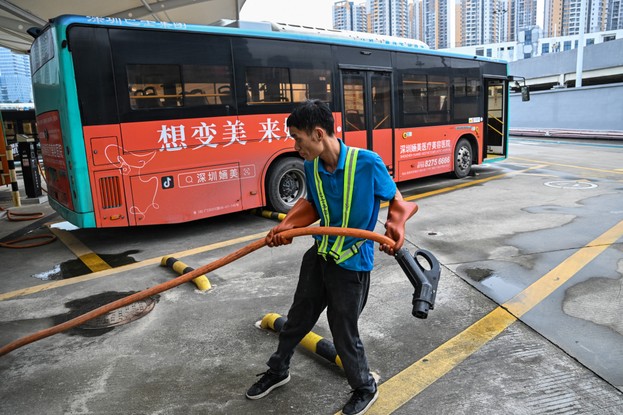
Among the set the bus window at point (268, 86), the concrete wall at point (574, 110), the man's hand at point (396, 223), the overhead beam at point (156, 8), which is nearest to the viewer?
the man's hand at point (396, 223)

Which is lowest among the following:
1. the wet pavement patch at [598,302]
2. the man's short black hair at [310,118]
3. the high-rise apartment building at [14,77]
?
the wet pavement patch at [598,302]

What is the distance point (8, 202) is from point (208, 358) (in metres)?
9.91

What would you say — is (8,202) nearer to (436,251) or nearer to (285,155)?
(285,155)

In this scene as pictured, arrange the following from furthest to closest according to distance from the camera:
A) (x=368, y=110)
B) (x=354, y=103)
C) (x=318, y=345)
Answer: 1. (x=368, y=110)
2. (x=354, y=103)
3. (x=318, y=345)

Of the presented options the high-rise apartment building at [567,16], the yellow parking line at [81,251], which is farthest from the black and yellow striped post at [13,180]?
the high-rise apartment building at [567,16]

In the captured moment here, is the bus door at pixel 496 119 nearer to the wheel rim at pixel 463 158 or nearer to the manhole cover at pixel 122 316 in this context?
the wheel rim at pixel 463 158

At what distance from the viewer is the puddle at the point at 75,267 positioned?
17.5 ft

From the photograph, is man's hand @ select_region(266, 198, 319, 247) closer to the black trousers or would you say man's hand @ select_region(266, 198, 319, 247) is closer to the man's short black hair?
the black trousers

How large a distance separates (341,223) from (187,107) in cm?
466

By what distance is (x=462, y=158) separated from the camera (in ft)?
37.2

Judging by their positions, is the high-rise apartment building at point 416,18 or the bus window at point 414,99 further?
the high-rise apartment building at point 416,18

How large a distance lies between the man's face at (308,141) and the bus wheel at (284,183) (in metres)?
5.05

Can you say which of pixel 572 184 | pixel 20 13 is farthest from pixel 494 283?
pixel 20 13

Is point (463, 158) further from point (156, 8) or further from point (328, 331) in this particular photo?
point (156, 8)
